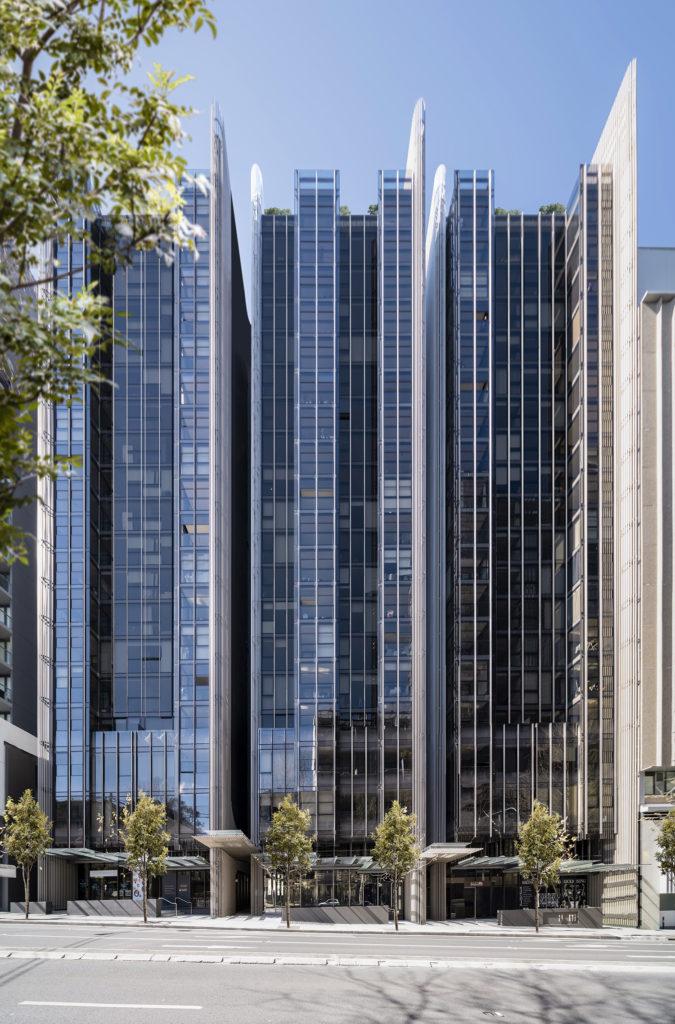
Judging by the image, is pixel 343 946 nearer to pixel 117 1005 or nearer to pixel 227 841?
pixel 117 1005

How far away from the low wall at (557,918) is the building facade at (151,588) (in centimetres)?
1985

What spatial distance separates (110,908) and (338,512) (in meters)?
30.7

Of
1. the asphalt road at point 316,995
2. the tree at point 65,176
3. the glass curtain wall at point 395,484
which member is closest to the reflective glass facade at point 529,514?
the glass curtain wall at point 395,484

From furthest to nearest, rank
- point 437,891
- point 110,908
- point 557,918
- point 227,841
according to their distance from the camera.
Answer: point 437,891 < point 110,908 < point 227,841 < point 557,918

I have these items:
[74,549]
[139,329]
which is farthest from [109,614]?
[139,329]

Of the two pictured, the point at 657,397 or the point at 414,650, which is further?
the point at 414,650

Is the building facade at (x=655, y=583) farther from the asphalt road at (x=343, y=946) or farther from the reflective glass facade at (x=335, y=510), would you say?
the reflective glass facade at (x=335, y=510)

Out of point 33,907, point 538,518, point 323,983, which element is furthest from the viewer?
point 538,518

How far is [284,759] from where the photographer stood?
69.6 meters

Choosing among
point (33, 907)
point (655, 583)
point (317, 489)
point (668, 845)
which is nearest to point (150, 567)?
point (317, 489)

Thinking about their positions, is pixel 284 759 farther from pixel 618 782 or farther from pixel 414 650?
pixel 618 782

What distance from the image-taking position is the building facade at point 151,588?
69.1m

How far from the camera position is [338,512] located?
7300 centimetres

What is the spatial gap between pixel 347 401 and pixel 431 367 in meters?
11.9
